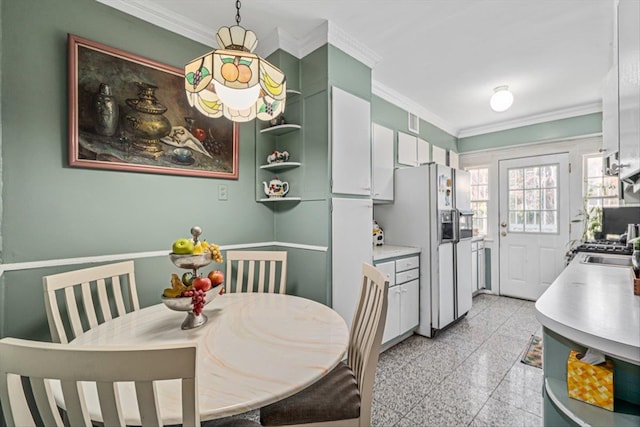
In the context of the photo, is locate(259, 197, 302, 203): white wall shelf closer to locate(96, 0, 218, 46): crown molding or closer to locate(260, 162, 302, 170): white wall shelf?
locate(260, 162, 302, 170): white wall shelf

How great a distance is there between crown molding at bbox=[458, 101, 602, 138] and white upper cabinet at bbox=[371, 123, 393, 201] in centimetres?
217

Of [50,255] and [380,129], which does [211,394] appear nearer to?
[50,255]

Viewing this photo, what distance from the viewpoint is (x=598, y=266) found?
1926 millimetres

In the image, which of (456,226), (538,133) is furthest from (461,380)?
(538,133)

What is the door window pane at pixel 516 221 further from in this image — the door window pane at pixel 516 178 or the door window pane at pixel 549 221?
the door window pane at pixel 516 178

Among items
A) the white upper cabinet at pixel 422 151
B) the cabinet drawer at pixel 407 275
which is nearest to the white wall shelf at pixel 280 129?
the cabinet drawer at pixel 407 275

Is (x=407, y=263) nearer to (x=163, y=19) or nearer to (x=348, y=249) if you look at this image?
(x=348, y=249)

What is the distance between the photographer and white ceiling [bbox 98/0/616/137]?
1903mm

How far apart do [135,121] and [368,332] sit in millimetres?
1913

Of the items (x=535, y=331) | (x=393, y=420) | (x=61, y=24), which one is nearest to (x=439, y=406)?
(x=393, y=420)

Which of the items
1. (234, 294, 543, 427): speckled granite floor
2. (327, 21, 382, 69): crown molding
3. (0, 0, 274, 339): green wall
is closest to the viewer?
(0, 0, 274, 339): green wall

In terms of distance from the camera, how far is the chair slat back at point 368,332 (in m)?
1.17

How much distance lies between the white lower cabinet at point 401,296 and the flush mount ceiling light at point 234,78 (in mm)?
1733

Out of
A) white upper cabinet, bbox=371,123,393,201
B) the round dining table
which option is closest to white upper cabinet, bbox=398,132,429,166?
white upper cabinet, bbox=371,123,393,201
